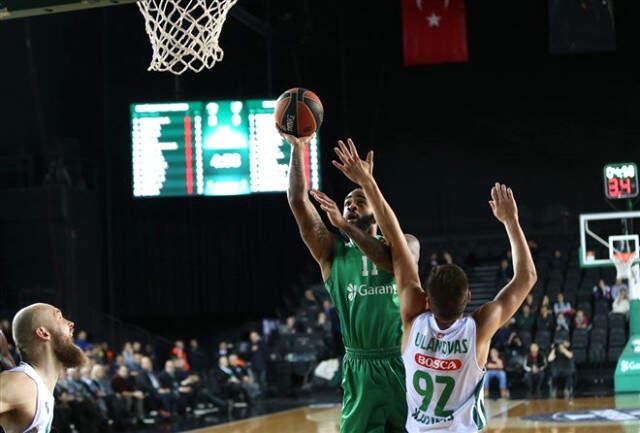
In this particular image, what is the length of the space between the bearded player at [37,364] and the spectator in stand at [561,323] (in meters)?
15.1

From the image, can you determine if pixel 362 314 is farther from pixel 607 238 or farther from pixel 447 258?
pixel 607 238

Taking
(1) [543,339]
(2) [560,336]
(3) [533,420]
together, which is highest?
(2) [560,336]

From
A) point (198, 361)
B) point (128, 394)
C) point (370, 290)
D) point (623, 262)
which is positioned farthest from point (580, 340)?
point (370, 290)

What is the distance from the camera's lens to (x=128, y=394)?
14781mm

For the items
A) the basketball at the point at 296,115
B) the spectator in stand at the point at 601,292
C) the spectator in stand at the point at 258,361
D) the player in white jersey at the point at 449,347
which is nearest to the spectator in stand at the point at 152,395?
the spectator in stand at the point at 258,361

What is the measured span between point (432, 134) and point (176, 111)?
752cm

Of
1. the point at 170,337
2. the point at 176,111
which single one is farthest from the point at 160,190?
the point at 170,337

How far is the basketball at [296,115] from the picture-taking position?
17.3 ft

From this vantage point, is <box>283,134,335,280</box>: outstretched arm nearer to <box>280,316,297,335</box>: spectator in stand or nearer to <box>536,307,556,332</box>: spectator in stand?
<box>536,307,556,332</box>: spectator in stand

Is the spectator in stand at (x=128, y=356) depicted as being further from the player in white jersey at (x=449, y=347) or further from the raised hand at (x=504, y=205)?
the player in white jersey at (x=449, y=347)

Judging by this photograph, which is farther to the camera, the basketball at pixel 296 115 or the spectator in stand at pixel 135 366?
the spectator in stand at pixel 135 366

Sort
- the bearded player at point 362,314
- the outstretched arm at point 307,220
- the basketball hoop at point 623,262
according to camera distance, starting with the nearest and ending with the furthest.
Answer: the bearded player at point 362,314, the outstretched arm at point 307,220, the basketball hoop at point 623,262

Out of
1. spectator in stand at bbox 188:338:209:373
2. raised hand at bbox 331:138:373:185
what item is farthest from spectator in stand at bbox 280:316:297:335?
raised hand at bbox 331:138:373:185

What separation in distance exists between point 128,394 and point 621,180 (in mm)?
8291
